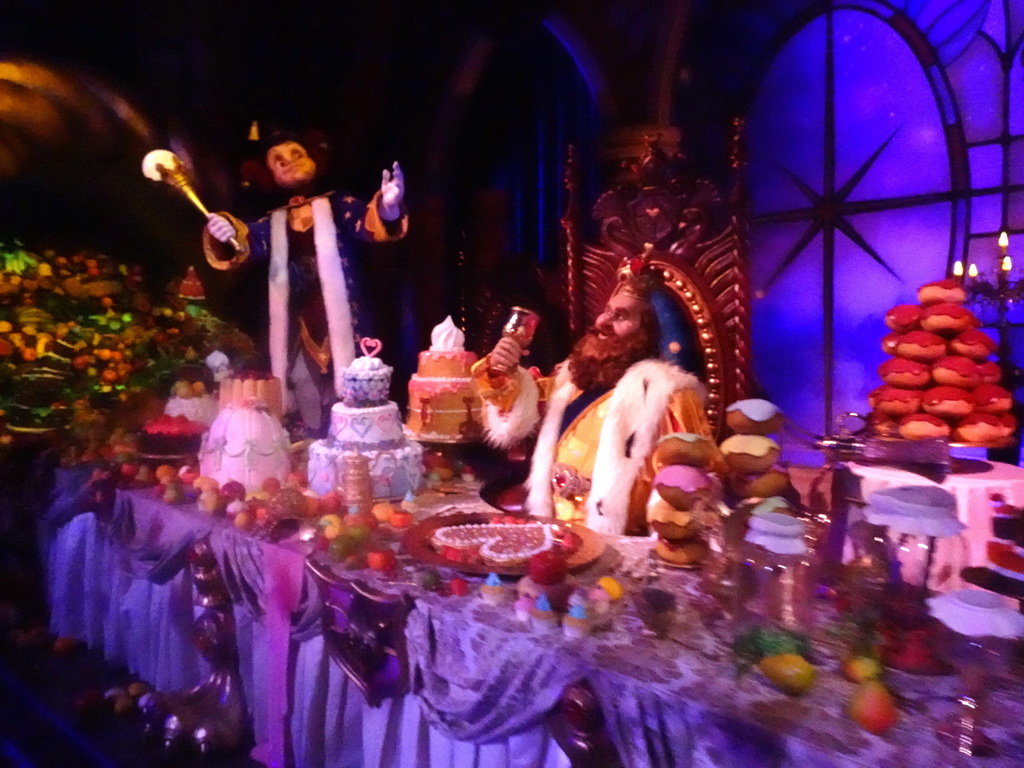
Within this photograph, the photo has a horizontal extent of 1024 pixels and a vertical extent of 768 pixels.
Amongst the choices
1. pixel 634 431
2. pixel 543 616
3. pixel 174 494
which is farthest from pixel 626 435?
pixel 174 494

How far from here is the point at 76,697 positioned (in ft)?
7.82

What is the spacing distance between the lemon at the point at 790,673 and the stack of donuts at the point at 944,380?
119 cm

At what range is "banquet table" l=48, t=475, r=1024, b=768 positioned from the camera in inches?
35.6

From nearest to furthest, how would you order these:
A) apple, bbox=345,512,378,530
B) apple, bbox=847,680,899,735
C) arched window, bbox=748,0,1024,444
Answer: apple, bbox=847,680,899,735 → apple, bbox=345,512,378,530 → arched window, bbox=748,0,1024,444

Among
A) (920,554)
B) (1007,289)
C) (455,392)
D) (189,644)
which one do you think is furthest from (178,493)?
(1007,289)

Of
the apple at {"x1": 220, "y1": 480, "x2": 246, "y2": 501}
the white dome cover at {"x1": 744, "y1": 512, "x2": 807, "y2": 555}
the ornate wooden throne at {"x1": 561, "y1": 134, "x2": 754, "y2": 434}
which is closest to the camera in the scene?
the white dome cover at {"x1": 744, "y1": 512, "x2": 807, "y2": 555}

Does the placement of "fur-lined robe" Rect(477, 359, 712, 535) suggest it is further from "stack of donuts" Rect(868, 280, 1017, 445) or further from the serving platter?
"stack of donuts" Rect(868, 280, 1017, 445)

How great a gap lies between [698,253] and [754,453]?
1201 millimetres

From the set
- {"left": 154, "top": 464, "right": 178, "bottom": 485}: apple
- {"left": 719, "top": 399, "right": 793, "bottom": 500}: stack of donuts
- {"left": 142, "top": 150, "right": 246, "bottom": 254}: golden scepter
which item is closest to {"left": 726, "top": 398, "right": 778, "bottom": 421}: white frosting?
{"left": 719, "top": 399, "right": 793, "bottom": 500}: stack of donuts

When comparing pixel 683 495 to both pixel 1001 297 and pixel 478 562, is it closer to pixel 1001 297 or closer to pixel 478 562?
pixel 478 562

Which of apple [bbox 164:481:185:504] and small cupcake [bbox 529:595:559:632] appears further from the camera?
apple [bbox 164:481:185:504]

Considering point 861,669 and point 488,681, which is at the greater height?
point 861,669

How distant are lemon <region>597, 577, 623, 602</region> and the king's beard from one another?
78 centimetres

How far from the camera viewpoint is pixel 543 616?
3.89 feet
